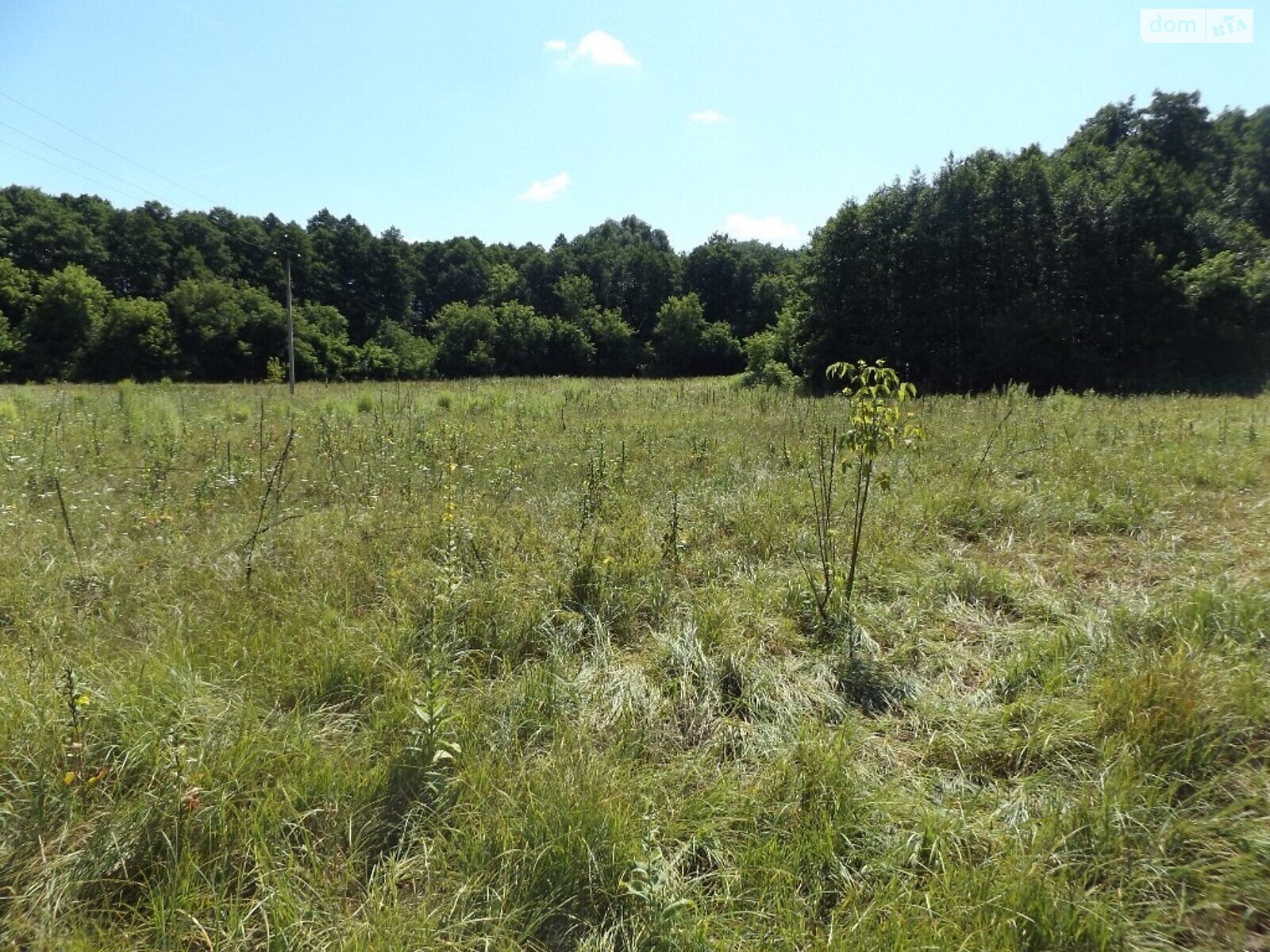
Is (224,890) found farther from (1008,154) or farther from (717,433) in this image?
(1008,154)

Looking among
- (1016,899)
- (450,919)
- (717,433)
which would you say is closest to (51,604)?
(450,919)

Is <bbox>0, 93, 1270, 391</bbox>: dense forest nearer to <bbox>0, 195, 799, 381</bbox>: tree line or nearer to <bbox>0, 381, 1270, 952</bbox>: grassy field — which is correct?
<bbox>0, 195, 799, 381</bbox>: tree line

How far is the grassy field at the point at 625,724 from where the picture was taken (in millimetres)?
1907

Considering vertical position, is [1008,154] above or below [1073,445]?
above

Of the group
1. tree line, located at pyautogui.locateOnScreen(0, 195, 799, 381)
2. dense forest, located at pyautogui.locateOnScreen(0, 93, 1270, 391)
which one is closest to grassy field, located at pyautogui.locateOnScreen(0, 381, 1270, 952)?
dense forest, located at pyautogui.locateOnScreen(0, 93, 1270, 391)

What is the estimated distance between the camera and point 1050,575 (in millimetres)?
4270

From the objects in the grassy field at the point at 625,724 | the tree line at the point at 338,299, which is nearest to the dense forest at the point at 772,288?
the tree line at the point at 338,299

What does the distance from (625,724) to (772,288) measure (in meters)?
57.5

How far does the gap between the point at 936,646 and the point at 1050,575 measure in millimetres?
1475

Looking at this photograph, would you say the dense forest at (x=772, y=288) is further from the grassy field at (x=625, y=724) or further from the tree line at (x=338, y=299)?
the grassy field at (x=625, y=724)

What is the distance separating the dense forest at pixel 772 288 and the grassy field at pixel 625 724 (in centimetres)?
1956

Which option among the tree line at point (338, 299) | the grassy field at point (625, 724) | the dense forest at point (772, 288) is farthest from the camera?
the tree line at point (338, 299)

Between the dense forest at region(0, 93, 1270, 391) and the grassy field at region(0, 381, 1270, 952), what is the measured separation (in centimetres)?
1956

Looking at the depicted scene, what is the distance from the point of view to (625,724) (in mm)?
2783
